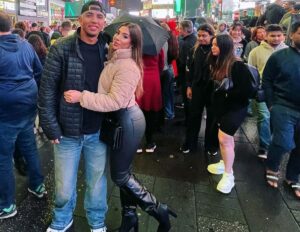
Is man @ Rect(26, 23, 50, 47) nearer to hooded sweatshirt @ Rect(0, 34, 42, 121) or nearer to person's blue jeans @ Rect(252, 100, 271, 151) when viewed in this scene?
hooded sweatshirt @ Rect(0, 34, 42, 121)

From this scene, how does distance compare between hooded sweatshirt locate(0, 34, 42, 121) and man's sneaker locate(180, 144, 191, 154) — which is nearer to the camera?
hooded sweatshirt locate(0, 34, 42, 121)

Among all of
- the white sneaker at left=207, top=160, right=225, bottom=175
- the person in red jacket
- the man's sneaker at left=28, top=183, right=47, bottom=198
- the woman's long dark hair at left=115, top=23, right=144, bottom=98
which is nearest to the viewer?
the woman's long dark hair at left=115, top=23, right=144, bottom=98

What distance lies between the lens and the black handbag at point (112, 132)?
2.22 m

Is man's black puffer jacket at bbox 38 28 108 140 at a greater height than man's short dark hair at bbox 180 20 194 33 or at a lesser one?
lesser

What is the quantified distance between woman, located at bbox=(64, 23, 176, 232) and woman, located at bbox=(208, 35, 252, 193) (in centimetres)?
135

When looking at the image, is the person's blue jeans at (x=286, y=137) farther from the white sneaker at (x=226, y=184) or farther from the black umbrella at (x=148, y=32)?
the black umbrella at (x=148, y=32)

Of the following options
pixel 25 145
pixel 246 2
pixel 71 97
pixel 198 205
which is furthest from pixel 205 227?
pixel 246 2

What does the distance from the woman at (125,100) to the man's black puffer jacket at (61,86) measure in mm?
111

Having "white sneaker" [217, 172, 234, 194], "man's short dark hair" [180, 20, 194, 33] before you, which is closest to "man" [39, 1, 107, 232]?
"white sneaker" [217, 172, 234, 194]

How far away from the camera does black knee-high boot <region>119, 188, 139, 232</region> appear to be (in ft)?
8.19

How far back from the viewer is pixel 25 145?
10.1 ft

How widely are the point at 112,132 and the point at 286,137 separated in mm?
2296

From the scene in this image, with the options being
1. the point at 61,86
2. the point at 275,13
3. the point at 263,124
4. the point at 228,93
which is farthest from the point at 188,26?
the point at 61,86

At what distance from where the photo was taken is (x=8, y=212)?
114 inches
